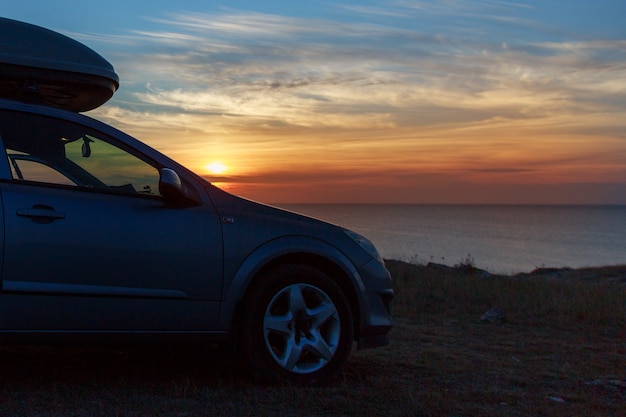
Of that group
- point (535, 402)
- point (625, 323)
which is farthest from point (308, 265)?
point (625, 323)

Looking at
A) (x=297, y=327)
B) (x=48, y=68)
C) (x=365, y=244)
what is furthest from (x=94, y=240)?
(x=365, y=244)

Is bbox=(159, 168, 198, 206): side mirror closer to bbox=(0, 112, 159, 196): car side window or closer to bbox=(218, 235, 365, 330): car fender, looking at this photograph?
bbox=(0, 112, 159, 196): car side window

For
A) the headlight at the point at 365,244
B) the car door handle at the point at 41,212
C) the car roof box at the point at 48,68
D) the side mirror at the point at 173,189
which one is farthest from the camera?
the headlight at the point at 365,244

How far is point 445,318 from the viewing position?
10.1 metres

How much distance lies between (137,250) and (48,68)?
1354mm

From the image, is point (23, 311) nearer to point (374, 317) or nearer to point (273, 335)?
point (273, 335)

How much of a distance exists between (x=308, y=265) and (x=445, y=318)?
483 centimetres

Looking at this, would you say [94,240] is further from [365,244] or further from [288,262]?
[365,244]

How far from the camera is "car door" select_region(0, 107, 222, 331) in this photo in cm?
480

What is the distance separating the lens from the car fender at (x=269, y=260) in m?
5.32

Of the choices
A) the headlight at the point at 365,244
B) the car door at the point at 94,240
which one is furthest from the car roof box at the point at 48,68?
the headlight at the point at 365,244

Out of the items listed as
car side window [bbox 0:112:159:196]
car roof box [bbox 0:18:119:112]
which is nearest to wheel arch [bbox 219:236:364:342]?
car side window [bbox 0:112:159:196]

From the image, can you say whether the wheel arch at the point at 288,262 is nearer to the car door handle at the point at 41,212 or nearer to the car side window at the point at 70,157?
the car side window at the point at 70,157

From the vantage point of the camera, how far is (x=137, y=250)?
16.6 ft
